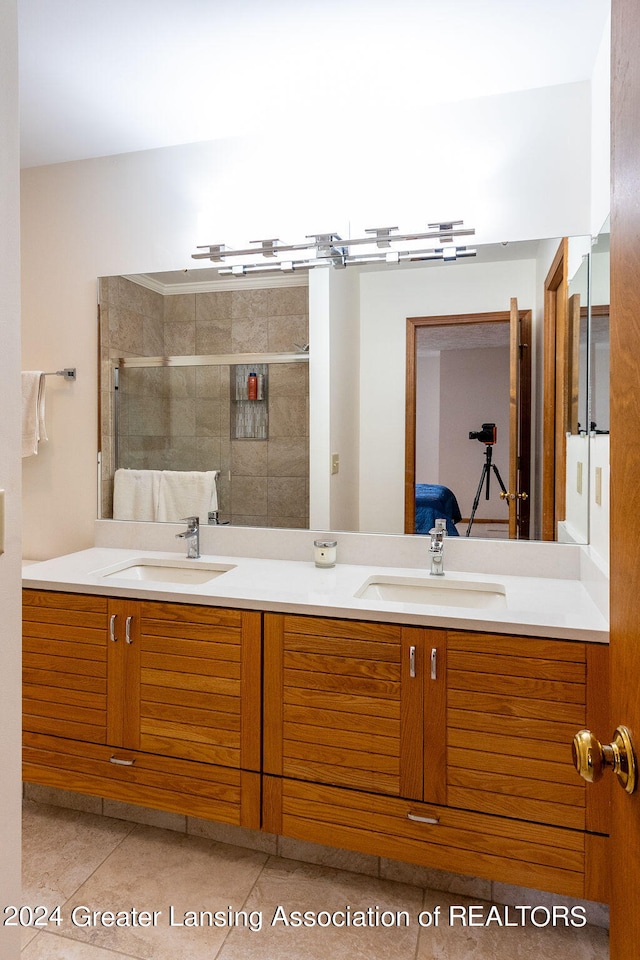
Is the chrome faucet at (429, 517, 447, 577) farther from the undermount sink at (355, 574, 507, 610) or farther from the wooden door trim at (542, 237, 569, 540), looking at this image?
the wooden door trim at (542, 237, 569, 540)

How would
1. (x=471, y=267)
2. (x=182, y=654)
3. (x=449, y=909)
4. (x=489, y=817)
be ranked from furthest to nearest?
(x=471, y=267) → (x=182, y=654) → (x=449, y=909) → (x=489, y=817)

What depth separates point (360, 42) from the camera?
71.3 inches

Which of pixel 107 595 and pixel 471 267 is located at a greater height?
pixel 471 267

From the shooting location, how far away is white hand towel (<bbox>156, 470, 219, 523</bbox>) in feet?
8.06

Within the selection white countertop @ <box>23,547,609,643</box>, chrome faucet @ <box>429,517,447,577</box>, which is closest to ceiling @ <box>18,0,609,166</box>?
chrome faucet @ <box>429,517,447,577</box>

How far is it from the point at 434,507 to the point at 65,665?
1.37 metres

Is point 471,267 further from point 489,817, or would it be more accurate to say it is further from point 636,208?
point 489,817

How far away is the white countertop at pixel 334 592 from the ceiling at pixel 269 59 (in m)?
1.63

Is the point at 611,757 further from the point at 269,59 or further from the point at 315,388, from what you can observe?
the point at 269,59

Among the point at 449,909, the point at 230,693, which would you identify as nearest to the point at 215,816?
the point at 230,693

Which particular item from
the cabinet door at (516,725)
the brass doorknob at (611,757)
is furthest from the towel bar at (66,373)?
the brass doorknob at (611,757)

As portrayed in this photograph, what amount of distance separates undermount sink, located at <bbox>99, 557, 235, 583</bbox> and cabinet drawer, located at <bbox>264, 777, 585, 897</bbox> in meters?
0.77

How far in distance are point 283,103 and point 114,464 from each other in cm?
153

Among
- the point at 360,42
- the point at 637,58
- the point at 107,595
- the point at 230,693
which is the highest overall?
the point at 360,42
